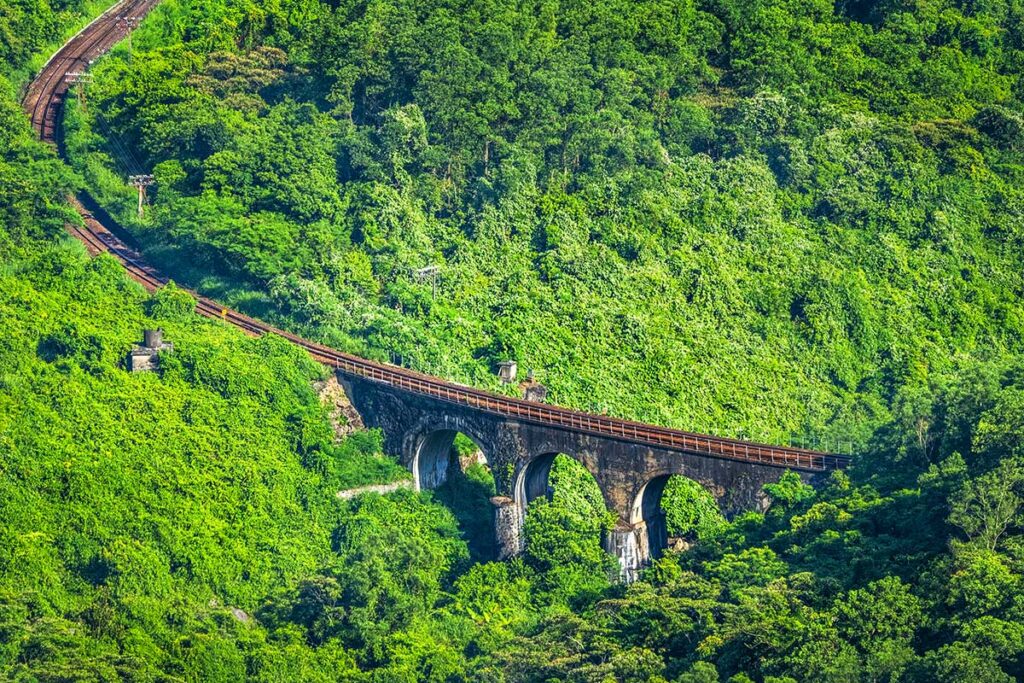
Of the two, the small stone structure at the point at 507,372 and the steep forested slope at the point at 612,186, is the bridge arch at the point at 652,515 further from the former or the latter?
the small stone structure at the point at 507,372

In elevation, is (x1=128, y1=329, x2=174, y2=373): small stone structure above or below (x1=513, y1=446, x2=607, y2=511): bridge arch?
above

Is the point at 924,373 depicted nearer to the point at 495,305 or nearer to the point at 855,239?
the point at 855,239

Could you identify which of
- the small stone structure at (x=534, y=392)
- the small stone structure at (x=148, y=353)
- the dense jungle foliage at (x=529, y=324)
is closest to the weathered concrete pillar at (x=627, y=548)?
the dense jungle foliage at (x=529, y=324)

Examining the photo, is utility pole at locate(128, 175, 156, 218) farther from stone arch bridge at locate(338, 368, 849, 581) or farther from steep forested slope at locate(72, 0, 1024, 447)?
stone arch bridge at locate(338, 368, 849, 581)

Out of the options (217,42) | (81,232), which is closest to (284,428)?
(81,232)

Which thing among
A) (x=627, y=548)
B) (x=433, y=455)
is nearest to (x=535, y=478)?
(x=433, y=455)

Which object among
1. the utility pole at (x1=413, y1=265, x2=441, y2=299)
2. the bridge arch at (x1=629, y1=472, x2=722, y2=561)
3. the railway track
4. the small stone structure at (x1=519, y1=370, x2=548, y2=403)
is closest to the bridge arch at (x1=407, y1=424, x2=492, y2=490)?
the railway track
